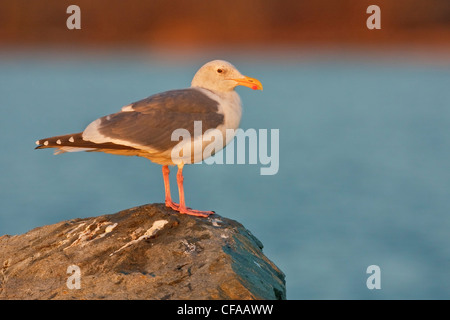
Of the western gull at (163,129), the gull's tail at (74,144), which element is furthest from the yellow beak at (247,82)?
the gull's tail at (74,144)

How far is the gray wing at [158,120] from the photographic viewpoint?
6.66 meters

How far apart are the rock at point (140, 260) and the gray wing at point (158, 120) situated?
0.59 meters

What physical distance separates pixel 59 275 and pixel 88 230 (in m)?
0.69

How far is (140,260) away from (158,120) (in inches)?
60.6

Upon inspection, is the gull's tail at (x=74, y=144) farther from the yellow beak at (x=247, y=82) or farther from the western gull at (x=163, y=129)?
the yellow beak at (x=247, y=82)

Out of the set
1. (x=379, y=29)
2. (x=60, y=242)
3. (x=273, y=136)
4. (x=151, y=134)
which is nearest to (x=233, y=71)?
(x=151, y=134)

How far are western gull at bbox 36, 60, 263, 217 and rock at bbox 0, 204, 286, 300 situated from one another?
0.47 m

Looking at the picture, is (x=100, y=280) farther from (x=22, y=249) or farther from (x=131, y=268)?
(x=22, y=249)

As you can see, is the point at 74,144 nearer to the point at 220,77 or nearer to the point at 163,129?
the point at 163,129

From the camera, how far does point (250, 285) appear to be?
5.23 m

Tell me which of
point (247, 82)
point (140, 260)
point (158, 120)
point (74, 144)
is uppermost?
point (247, 82)

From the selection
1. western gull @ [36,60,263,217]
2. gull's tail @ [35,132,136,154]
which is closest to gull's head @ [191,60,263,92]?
western gull @ [36,60,263,217]

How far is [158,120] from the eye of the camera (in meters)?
6.81

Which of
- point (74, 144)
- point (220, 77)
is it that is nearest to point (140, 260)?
point (74, 144)
